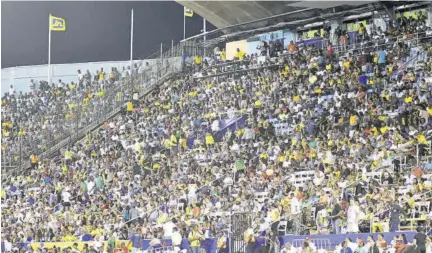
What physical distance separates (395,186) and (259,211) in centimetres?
337

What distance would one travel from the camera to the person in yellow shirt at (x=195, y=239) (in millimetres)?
19631

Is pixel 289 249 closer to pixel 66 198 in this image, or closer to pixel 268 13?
pixel 66 198

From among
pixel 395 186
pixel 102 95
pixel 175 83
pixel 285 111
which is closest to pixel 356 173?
pixel 395 186

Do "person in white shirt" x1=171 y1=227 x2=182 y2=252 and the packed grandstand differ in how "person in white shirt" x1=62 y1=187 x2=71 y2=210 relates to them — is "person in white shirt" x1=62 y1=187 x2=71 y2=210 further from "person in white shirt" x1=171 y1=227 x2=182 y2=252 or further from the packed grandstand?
"person in white shirt" x1=171 y1=227 x2=182 y2=252

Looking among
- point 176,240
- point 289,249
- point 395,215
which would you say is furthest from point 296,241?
point 176,240

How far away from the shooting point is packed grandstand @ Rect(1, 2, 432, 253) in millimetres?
18250

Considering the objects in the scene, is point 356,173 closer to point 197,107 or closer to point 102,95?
point 197,107

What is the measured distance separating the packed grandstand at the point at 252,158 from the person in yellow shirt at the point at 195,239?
5cm

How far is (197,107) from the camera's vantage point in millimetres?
28984

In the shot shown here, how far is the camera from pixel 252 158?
77.2ft

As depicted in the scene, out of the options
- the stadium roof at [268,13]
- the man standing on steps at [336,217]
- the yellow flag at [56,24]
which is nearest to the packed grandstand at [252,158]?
the man standing on steps at [336,217]

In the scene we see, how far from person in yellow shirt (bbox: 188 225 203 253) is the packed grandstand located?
0.16ft

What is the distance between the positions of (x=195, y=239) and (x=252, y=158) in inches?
178

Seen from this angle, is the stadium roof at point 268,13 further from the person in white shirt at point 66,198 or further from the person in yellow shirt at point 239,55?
the person in white shirt at point 66,198
